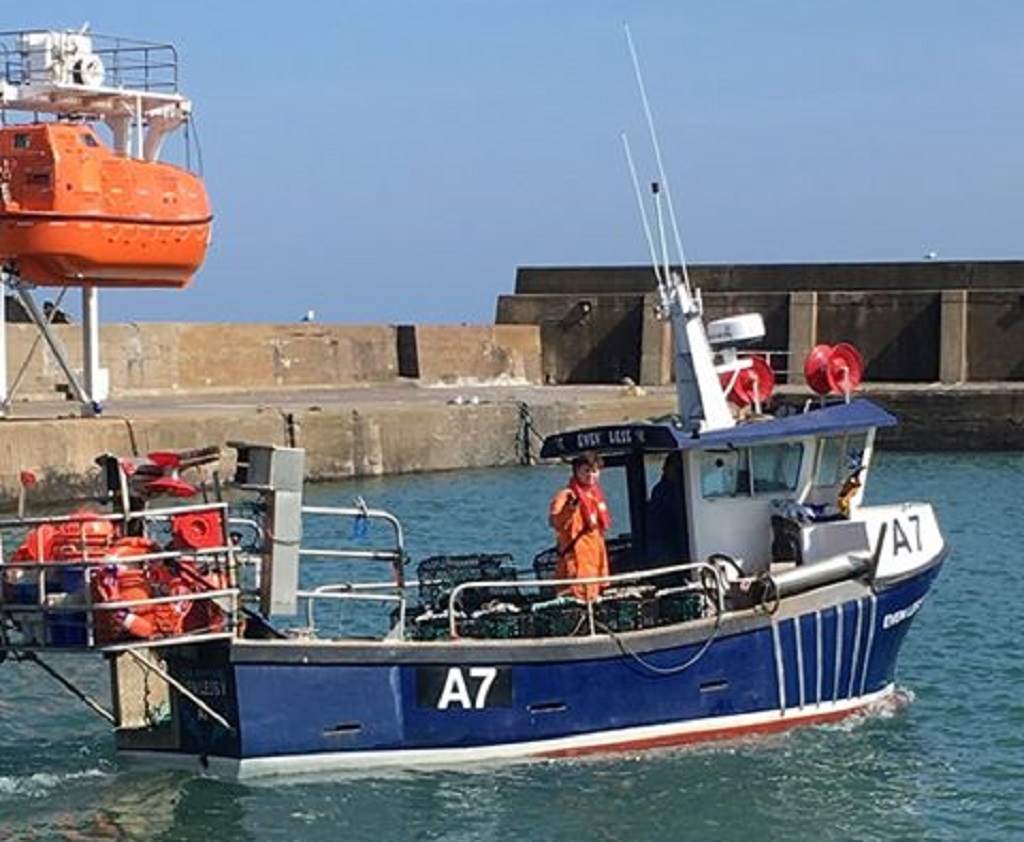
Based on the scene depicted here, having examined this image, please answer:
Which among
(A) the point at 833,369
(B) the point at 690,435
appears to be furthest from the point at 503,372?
(B) the point at 690,435

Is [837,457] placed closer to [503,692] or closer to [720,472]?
[720,472]

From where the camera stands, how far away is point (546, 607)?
Result: 1444cm

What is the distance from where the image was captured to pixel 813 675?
1538 centimetres

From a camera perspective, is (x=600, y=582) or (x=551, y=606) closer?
(x=600, y=582)

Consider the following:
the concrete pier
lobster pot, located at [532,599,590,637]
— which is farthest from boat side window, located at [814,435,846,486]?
the concrete pier

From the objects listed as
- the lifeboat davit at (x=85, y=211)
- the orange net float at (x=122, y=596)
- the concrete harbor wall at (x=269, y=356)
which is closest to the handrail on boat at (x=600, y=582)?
the orange net float at (x=122, y=596)

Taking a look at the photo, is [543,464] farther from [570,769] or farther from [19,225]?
[570,769]

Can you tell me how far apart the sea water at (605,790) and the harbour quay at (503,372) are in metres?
16.2

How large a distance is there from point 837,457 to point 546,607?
9.55 feet

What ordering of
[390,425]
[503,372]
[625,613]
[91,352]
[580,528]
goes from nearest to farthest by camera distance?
1. [625,613]
2. [580,528]
3. [91,352]
4. [390,425]
5. [503,372]

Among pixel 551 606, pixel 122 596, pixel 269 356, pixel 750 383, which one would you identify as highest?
pixel 750 383

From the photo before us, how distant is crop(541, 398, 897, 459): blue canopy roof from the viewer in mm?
15375

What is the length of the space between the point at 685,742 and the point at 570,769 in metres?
0.92

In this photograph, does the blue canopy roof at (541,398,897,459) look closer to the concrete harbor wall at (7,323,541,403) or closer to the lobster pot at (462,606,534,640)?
the lobster pot at (462,606,534,640)
